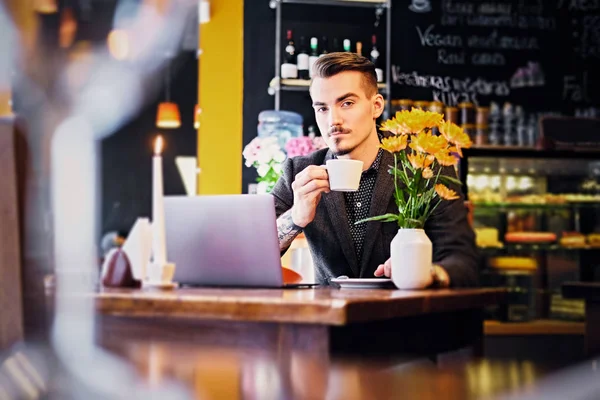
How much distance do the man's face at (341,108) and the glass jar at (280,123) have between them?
9.36ft

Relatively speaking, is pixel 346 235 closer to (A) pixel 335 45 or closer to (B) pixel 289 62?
Result: (B) pixel 289 62

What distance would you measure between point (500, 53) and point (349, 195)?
4495mm

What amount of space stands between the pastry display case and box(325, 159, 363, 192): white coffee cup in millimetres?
3821

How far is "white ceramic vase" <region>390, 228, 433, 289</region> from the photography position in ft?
6.60

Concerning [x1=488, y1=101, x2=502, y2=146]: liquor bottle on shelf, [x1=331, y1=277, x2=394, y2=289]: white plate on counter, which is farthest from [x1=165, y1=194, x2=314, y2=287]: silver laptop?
[x1=488, y1=101, x2=502, y2=146]: liquor bottle on shelf

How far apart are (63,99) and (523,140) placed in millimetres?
7001

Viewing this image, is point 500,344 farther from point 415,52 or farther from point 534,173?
point 415,52

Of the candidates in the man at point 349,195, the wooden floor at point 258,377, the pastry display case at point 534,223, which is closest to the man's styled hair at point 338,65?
the man at point 349,195

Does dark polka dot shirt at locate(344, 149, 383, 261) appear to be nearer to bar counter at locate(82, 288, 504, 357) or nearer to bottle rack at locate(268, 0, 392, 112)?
bar counter at locate(82, 288, 504, 357)

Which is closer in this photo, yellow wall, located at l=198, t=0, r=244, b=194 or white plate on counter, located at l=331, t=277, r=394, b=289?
white plate on counter, located at l=331, t=277, r=394, b=289

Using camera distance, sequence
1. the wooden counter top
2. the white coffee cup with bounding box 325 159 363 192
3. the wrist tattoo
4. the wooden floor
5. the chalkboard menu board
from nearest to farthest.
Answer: the wooden floor, the wooden counter top, the white coffee cup with bounding box 325 159 363 192, the wrist tattoo, the chalkboard menu board

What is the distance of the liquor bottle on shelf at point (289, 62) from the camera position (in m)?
6.04

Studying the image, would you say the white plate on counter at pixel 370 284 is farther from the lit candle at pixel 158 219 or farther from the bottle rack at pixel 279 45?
the bottle rack at pixel 279 45

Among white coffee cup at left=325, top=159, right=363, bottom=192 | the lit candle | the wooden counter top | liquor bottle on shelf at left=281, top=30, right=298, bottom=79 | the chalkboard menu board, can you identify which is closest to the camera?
the wooden counter top
